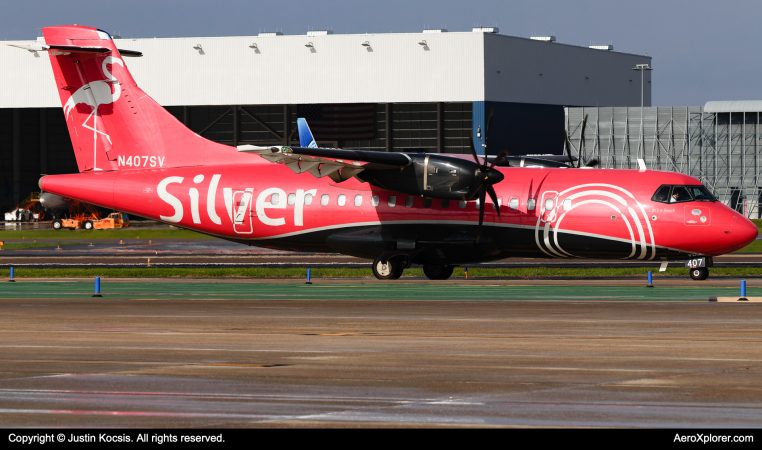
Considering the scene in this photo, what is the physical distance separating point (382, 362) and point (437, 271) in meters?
17.6

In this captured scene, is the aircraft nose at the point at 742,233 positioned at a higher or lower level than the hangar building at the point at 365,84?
lower

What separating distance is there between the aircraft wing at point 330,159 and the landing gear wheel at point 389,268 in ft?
10.4

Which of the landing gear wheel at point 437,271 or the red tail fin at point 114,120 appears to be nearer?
the landing gear wheel at point 437,271

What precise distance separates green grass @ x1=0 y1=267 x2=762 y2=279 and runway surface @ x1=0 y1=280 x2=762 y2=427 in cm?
1014

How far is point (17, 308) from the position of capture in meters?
20.3

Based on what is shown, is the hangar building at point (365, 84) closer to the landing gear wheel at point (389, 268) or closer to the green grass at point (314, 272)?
the green grass at point (314, 272)

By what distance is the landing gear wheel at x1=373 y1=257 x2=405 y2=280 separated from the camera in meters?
27.9

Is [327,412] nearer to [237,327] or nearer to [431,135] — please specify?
[237,327]

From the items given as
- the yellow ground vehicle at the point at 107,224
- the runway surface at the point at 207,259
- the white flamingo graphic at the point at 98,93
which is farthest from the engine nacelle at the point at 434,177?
the yellow ground vehicle at the point at 107,224

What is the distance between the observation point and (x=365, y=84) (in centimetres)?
8188

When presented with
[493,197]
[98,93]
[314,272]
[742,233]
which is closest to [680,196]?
[742,233]

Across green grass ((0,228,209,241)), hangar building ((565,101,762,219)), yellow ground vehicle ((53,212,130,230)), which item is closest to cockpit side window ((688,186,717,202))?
green grass ((0,228,209,241))

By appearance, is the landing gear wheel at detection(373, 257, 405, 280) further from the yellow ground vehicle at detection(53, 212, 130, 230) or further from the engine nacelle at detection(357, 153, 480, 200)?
the yellow ground vehicle at detection(53, 212, 130, 230)

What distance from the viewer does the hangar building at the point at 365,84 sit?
3164 inches
